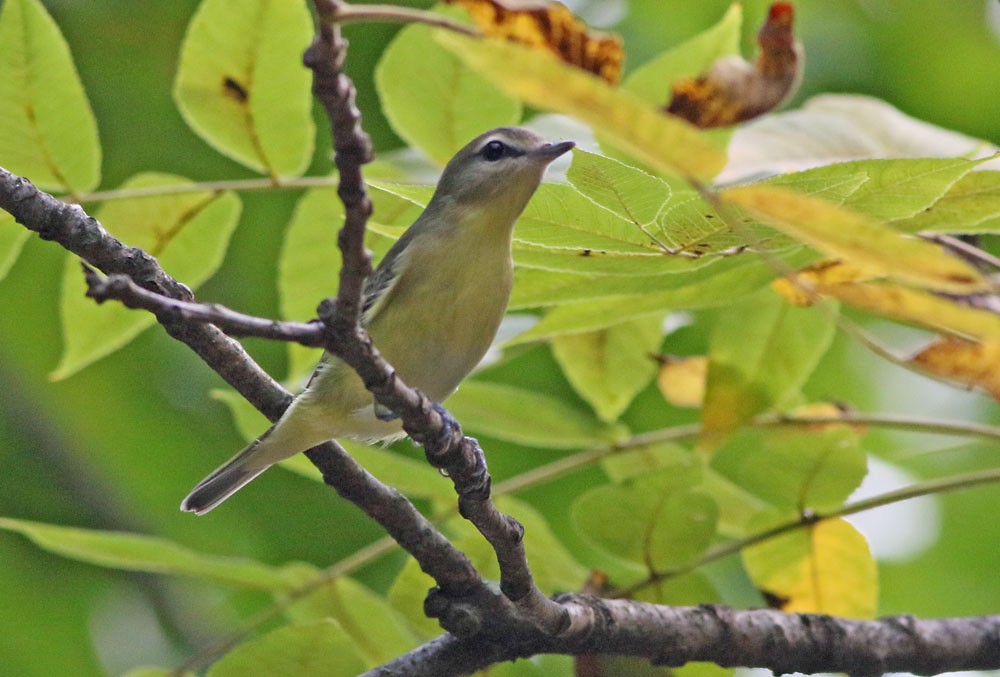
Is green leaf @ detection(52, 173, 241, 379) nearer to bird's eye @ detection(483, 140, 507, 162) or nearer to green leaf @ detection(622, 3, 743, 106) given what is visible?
bird's eye @ detection(483, 140, 507, 162)

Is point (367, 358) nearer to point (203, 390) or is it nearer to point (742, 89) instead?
point (742, 89)

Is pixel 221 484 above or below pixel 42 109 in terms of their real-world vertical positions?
below

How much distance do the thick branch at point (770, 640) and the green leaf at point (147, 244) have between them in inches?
46.8

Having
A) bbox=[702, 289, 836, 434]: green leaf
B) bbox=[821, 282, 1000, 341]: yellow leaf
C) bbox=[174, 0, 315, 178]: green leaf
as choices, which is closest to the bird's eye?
bbox=[174, 0, 315, 178]: green leaf

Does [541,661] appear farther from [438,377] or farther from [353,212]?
[353,212]

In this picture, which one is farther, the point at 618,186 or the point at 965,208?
the point at 965,208

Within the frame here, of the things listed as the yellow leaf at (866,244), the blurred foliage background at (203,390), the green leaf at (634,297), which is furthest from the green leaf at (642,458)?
the yellow leaf at (866,244)

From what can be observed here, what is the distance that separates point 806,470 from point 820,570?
1.08 ft

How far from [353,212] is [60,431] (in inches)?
163

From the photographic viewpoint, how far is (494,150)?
2.87 meters

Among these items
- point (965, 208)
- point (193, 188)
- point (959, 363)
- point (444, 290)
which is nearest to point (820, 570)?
point (959, 363)

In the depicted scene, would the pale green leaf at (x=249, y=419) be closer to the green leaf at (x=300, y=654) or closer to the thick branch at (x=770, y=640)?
the green leaf at (x=300, y=654)

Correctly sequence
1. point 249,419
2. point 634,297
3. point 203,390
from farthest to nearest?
point 203,390 < point 249,419 < point 634,297

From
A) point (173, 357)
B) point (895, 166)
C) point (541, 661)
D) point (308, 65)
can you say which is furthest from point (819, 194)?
point (173, 357)
